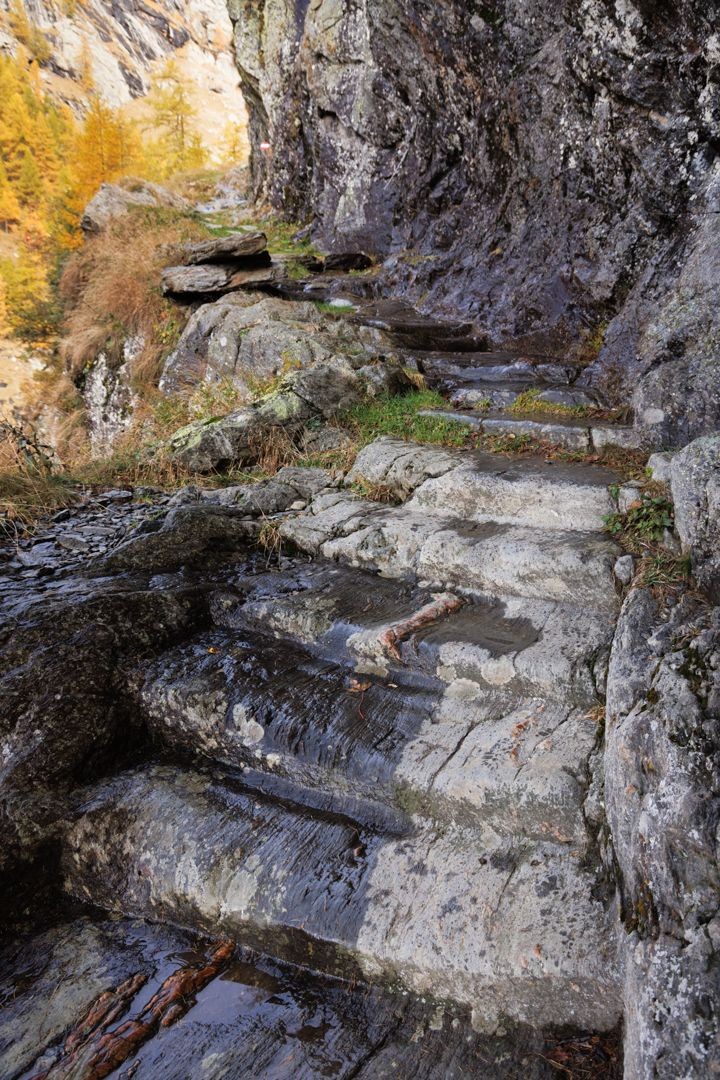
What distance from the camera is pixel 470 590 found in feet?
12.6

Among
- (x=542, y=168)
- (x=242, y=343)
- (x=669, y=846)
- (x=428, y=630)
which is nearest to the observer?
(x=669, y=846)

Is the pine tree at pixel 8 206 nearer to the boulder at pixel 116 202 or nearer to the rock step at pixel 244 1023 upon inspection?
the boulder at pixel 116 202

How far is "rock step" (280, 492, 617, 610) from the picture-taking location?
11.6 feet

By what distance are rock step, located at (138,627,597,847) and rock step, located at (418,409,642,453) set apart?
3.01 meters

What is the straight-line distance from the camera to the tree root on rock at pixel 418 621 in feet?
11.2

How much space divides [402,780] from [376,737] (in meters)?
0.26

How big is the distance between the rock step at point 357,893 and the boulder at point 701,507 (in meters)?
1.34

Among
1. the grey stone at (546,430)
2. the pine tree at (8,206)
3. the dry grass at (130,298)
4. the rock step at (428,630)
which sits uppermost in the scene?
the pine tree at (8,206)

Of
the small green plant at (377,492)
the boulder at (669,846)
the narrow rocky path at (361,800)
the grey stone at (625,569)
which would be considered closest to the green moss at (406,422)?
the small green plant at (377,492)

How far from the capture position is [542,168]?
897 centimetres

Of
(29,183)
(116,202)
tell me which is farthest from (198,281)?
(29,183)

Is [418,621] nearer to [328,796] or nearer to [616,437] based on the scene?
[328,796]

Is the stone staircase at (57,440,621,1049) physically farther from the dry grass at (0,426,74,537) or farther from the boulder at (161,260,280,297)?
the boulder at (161,260,280,297)

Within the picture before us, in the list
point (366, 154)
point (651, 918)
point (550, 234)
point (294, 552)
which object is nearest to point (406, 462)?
point (294, 552)
